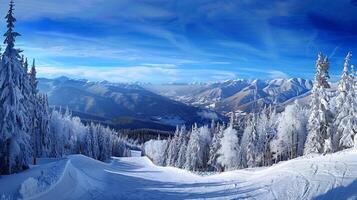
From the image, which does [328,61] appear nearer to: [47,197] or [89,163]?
[89,163]

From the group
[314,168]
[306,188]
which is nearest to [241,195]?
[306,188]

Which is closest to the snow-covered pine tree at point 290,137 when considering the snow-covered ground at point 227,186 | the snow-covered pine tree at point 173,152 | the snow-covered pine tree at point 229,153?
the snow-covered pine tree at point 229,153

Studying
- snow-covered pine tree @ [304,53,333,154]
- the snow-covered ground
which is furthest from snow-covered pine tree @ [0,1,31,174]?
snow-covered pine tree @ [304,53,333,154]

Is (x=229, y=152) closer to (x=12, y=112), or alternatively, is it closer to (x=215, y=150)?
(x=215, y=150)

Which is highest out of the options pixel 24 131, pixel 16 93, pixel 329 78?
pixel 329 78

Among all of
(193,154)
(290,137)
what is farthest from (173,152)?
(290,137)
